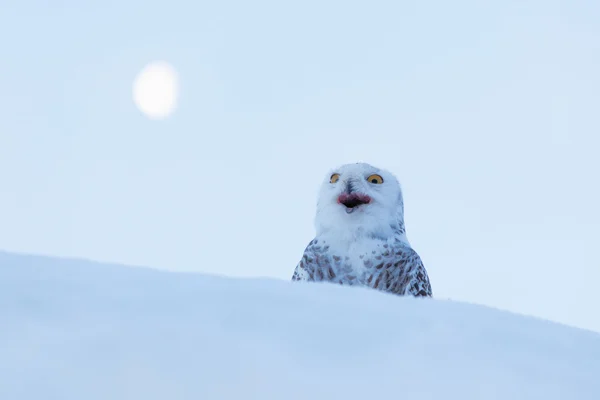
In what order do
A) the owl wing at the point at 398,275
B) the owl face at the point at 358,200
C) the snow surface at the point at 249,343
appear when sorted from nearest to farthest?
1. the snow surface at the point at 249,343
2. the owl wing at the point at 398,275
3. the owl face at the point at 358,200

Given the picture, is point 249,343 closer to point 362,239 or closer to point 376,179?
point 362,239

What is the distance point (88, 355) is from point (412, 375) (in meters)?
0.67

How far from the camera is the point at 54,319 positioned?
158 centimetres

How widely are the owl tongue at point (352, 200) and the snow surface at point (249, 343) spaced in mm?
2803

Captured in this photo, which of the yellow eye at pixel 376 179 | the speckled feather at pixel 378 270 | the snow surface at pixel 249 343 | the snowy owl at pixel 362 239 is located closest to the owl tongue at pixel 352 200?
the snowy owl at pixel 362 239

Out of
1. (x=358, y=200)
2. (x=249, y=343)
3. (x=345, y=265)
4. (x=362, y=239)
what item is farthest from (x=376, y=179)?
(x=249, y=343)

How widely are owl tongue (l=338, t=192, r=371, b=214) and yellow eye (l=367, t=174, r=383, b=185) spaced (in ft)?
0.65

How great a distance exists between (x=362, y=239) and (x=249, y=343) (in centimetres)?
323

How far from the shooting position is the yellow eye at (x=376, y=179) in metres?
4.98

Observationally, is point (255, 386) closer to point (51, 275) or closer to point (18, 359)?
point (18, 359)

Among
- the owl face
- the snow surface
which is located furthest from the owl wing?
the snow surface

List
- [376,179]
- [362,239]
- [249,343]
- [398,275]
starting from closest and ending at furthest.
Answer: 1. [249,343]
2. [398,275]
3. [362,239]
4. [376,179]

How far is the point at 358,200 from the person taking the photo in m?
4.81

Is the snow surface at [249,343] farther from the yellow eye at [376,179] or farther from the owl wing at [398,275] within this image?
the yellow eye at [376,179]
